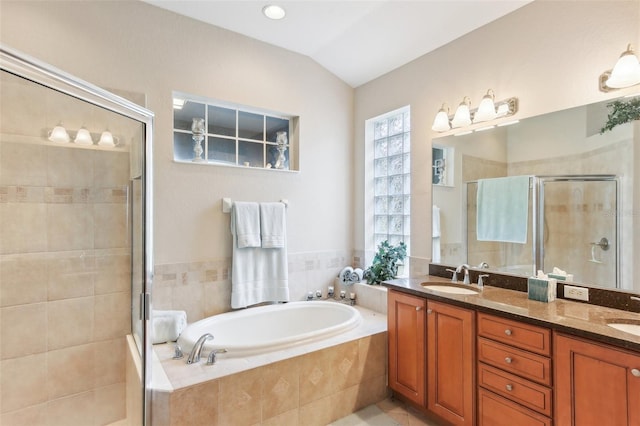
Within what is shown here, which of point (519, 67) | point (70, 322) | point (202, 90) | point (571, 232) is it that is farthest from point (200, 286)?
point (519, 67)

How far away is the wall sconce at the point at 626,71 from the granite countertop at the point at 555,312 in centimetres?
119

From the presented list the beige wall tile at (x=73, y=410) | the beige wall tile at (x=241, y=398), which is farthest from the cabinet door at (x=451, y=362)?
the beige wall tile at (x=73, y=410)

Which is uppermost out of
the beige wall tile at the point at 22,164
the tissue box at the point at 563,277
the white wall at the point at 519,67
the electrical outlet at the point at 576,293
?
the white wall at the point at 519,67

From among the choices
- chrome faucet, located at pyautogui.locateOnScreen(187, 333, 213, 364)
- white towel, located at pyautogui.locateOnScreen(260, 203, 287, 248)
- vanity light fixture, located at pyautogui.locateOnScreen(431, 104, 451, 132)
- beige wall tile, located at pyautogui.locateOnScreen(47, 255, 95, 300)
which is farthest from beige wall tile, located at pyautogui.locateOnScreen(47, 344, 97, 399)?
vanity light fixture, located at pyautogui.locateOnScreen(431, 104, 451, 132)

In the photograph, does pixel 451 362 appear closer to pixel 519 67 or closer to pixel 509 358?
pixel 509 358

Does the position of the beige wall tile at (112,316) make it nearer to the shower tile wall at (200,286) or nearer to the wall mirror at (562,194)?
the shower tile wall at (200,286)

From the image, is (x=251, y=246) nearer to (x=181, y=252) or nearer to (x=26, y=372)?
(x=181, y=252)

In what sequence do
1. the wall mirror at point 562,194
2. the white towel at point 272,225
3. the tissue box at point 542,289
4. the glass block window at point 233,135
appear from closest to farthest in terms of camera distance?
the wall mirror at point 562,194 → the tissue box at point 542,289 → the glass block window at point 233,135 → the white towel at point 272,225

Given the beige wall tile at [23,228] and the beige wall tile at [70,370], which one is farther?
the beige wall tile at [70,370]

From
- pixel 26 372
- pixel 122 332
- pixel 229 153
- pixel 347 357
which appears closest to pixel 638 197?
pixel 347 357

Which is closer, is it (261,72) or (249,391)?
(249,391)

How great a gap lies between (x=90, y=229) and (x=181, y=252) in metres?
A: 0.64

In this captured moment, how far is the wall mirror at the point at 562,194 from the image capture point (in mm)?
1702

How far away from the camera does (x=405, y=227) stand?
3.14 metres
